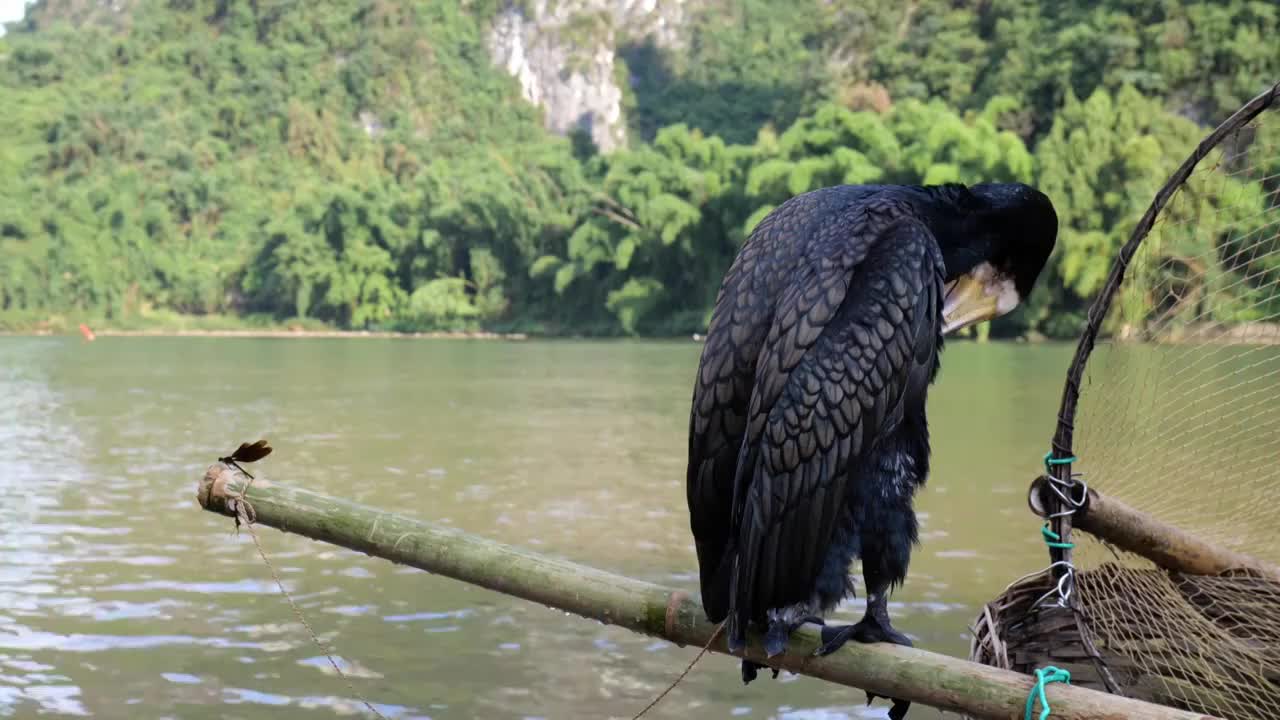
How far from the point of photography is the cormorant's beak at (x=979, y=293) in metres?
3.11

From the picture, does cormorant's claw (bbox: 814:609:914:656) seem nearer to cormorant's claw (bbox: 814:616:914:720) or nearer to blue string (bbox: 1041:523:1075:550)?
cormorant's claw (bbox: 814:616:914:720)

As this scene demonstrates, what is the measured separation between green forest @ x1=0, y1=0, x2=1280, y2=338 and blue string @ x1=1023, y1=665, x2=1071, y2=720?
2995cm

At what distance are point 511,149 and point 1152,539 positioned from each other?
6533 centimetres

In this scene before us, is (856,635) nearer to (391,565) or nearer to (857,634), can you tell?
(857,634)

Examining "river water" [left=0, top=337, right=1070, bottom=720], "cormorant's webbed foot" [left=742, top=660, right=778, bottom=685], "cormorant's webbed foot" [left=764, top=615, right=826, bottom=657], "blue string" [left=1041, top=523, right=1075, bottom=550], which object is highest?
"blue string" [left=1041, top=523, right=1075, bottom=550]

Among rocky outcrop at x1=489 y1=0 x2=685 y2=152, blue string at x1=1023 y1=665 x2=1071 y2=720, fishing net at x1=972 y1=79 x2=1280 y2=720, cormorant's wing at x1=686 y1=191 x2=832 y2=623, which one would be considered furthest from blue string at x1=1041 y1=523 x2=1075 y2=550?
rocky outcrop at x1=489 y1=0 x2=685 y2=152

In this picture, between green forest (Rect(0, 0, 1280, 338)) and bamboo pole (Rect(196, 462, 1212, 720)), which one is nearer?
bamboo pole (Rect(196, 462, 1212, 720))

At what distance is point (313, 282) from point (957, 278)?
5436 cm

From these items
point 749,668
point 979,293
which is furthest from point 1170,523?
point 749,668

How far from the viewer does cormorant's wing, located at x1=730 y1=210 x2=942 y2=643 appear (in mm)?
2703

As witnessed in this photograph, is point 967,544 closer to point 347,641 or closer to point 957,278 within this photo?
point 347,641

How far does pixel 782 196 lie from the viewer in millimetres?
40594

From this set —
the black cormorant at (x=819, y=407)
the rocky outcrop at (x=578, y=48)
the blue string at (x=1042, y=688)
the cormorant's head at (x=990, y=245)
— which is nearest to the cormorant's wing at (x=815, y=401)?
the black cormorant at (x=819, y=407)

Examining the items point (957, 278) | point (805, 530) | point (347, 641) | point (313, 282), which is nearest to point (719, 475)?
point (805, 530)
